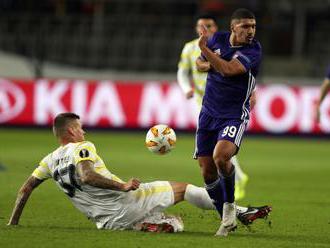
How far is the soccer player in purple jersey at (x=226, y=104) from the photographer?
26.7 feet

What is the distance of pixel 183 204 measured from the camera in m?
10.8

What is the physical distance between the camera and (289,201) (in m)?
11.3

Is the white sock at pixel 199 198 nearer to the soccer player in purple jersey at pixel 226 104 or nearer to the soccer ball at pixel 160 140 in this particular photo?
the soccer player in purple jersey at pixel 226 104

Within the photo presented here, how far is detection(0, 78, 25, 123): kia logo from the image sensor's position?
22.0 m

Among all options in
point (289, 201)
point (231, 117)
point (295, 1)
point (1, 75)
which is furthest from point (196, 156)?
point (295, 1)

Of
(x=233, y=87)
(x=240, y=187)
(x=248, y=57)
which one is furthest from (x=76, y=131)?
(x=240, y=187)

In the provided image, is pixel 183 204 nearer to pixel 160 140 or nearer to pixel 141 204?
pixel 160 140

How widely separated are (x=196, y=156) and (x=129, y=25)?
1622 cm

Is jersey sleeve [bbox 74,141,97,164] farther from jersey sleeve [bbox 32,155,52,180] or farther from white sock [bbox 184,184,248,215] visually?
white sock [bbox 184,184,248,215]

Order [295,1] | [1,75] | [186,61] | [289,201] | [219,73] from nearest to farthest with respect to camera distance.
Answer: [219,73], [289,201], [186,61], [1,75], [295,1]

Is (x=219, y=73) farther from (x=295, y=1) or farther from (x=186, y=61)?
(x=295, y=1)

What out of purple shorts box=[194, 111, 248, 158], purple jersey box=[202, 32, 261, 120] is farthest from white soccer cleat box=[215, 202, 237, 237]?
purple jersey box=[202, 32, 261, 120]

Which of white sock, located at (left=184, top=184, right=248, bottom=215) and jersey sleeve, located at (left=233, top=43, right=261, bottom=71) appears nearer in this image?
jersey sleeve, located at (left=233, top=43, right=261, bottom=71)

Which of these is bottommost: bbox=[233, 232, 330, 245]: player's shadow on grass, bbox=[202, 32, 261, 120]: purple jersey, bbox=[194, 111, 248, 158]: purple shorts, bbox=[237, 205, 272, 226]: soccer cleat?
bbox=[233, 232, 330, 245]: player's shadow on grass
